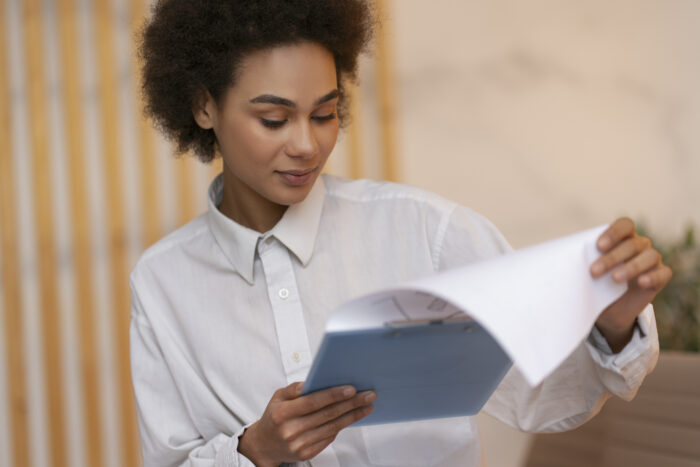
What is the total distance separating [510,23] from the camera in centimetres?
313

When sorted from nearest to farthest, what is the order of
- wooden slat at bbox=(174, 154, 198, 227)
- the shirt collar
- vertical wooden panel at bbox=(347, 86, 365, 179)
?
the shirt collar → wooden slat at bbox=(174, 154, 198, 227) → vertical wooden panel at bbox=(347, 86, 365, 179)

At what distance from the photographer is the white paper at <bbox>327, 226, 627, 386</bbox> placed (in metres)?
0.77

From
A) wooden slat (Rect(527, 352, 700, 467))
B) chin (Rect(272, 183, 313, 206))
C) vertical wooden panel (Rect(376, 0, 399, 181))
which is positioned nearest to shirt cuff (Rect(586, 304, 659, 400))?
chin (Rect(272, 183, 313, 206))

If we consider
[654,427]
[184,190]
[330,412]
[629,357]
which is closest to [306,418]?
[330,412]

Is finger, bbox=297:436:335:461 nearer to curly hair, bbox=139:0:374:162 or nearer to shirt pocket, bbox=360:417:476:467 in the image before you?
shirt pocket, bbox=360:417:476:467

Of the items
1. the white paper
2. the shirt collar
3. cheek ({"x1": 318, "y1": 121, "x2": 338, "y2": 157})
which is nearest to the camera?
the white paper

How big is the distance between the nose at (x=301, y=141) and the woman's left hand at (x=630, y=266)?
1.73 feet

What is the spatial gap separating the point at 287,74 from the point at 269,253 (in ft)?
1.12

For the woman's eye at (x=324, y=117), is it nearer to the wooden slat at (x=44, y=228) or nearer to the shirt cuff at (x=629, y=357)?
the shirt cuff at (x=629, y=357)

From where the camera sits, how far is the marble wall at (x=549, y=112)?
3.02 metres

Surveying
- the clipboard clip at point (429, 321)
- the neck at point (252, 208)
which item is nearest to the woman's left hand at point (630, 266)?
the clipboard clip at point (429, 321)

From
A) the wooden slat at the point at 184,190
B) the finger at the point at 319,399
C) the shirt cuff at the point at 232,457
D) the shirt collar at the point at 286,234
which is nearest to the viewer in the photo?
the finger at the point at 319,399

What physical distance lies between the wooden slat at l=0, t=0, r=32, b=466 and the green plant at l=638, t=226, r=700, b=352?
2.28 metres

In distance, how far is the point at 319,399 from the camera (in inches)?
40.9
